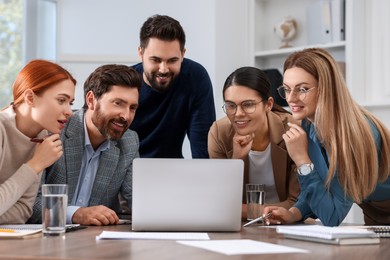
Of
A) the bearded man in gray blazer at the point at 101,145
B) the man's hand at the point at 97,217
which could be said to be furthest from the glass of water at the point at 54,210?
the bearded man in gray blazer at the point at 101,145

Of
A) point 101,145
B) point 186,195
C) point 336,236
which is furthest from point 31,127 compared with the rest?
point 336,236

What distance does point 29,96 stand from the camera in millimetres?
2318

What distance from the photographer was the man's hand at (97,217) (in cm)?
221

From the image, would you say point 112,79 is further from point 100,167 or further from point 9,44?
point 9,44

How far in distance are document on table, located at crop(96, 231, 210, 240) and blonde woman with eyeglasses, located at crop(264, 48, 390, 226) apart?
0.53 metres

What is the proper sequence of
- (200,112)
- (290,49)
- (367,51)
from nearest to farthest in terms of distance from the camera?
(200,112) → (367,51) → (290,49)

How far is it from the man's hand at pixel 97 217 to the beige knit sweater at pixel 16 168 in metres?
0.18

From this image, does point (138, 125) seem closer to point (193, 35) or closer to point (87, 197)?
point (87, 197)

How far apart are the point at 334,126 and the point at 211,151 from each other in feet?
2.56

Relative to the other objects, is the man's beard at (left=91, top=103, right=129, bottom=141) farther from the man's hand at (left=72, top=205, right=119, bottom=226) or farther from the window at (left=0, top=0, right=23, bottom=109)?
the window at (left=0, top=0, right=23, bottom=109)

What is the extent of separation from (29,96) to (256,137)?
3.41ft

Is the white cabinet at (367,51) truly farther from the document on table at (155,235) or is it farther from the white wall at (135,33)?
the document on table at (155,235)

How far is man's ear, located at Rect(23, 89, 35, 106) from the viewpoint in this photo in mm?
2314

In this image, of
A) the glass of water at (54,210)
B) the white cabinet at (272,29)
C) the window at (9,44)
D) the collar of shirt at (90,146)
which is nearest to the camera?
the glass of water at (54,210)
